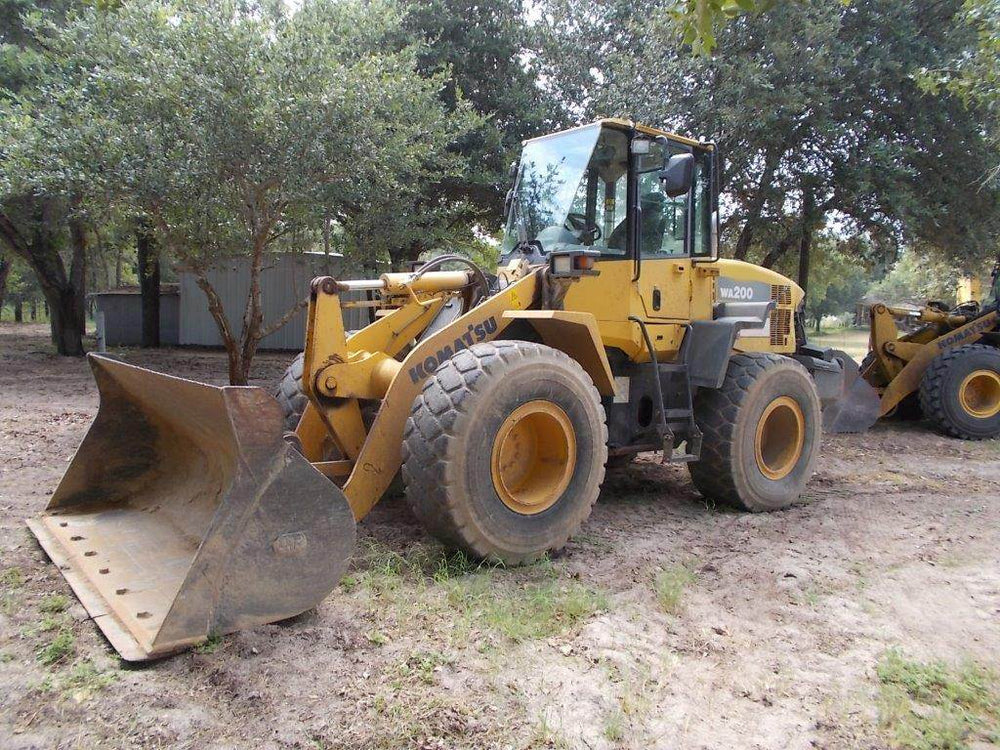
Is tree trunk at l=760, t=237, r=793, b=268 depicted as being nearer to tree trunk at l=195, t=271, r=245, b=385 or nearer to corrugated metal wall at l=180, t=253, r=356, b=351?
tree trunk at l=195, t=271, r=245, b=385

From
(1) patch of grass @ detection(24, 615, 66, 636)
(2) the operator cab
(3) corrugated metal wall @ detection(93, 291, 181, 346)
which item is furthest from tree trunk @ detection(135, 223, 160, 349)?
(1) patch of grass @ detection(24, 615, 66, 636)

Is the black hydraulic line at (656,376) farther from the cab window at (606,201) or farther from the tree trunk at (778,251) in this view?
the tree trunk at (778,251)

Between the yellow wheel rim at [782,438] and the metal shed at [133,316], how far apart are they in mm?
17365

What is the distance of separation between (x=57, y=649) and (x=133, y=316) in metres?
18.9

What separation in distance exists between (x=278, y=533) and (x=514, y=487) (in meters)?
1.60

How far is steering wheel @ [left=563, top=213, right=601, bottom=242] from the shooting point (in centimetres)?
523

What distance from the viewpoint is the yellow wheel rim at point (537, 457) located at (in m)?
4.20

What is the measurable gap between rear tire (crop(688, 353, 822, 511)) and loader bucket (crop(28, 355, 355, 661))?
10.5 ft

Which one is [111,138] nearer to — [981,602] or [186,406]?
[186,406]

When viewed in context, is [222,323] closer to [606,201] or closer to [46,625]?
[606,201]

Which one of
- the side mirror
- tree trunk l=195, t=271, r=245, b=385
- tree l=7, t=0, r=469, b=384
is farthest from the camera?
tree trunk l=195, t=271, r=245, b=385

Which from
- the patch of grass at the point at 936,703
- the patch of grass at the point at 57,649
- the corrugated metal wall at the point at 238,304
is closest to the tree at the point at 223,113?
the patch of grass at the point at 57,649

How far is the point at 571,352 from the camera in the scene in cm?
495

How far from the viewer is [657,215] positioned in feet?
Answer: 17.9
